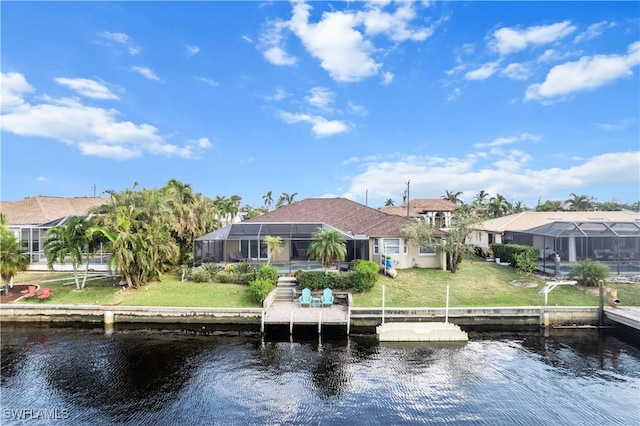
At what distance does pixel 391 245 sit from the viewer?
2573 cm

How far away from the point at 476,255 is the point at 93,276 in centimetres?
3221

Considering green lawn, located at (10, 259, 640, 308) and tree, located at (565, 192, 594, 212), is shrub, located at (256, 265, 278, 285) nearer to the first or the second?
green lawn, located at (10, 259, 640, 308)

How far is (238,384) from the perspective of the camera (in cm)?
1209

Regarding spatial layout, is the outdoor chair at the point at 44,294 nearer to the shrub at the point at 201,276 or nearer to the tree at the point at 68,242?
the tree at the point at 68,242

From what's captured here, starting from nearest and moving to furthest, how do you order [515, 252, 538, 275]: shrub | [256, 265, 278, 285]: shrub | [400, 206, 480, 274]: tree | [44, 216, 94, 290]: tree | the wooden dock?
the wooden dock
[256, 265, 278, 285]: shrub
[44, 216, 94, 290]: tree
[400, 206, 480, 274]: tree
[515, 252, 538, 275]: shrub

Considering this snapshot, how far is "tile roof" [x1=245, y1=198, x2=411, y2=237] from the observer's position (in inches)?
1044

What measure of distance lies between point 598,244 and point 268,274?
23.0 metres

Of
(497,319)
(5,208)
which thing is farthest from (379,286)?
(5,208)

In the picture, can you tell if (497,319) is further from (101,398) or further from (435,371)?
(101,398)

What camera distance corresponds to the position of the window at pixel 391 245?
25.7m

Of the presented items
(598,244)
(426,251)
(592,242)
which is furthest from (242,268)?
(598,244)

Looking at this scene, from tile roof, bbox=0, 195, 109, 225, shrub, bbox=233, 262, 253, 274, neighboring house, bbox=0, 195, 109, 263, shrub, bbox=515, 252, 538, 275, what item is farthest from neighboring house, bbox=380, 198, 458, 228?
neighboring house, bbox=0, 195, 109, 263

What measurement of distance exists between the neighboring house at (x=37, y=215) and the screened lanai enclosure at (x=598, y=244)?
107ft

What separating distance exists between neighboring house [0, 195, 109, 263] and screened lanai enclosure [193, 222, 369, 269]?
822 cm
